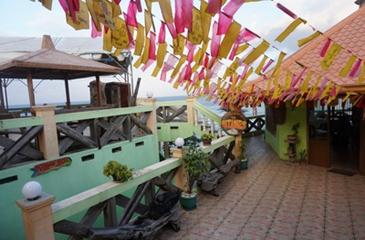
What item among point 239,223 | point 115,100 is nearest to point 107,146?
point 115,100

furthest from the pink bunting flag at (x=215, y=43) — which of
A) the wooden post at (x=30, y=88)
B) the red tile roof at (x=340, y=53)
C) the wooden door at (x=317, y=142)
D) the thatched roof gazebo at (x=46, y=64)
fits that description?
the wooden door at (x=317, y=142)

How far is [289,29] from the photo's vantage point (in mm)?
2572

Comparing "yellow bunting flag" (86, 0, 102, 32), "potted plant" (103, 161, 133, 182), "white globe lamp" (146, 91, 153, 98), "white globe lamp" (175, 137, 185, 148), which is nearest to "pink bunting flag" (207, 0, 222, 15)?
"yellow bunting flag" (86, 0, 102, 32)

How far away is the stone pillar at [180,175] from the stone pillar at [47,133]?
2554mm

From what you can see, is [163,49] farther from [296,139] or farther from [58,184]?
[296,139]

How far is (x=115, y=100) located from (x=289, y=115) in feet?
19.5

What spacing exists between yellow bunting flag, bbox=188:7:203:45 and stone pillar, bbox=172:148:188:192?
3.62 metres

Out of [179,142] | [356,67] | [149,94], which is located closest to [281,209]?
[179,142]

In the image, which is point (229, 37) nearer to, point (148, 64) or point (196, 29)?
point (196, 29)

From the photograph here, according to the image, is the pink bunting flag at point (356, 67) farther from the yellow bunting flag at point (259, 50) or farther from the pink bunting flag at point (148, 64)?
the pink bunting flag at point (148, 64)

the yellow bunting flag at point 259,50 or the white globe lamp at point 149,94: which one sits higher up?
the yellow bunting flag at point 259,50

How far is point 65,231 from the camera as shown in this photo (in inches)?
127

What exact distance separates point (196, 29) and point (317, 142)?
7.38m

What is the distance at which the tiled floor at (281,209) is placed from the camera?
4.34 metres
